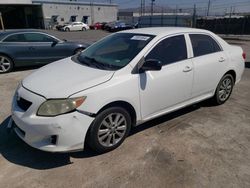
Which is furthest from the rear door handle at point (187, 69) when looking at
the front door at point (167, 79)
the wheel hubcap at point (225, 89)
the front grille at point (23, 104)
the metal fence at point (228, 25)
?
the metal fence at point (228, 25)

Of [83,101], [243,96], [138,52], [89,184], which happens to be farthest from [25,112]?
[243,96]

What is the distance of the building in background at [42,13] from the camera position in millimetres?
44428

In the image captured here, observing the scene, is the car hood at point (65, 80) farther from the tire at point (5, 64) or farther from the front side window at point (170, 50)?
the tire at point (5, 64)

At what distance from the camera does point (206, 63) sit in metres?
4.18

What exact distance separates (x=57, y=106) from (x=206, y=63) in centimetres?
269

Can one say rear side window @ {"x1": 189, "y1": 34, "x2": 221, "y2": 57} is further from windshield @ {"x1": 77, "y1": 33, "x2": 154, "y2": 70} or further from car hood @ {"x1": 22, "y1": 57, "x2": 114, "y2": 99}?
car hood @ {"x1": 22, "y1": 57, "x2": 114, "y2": 99}

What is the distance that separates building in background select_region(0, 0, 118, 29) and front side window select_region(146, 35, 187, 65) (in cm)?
4371

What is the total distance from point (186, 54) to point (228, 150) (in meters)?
1.61

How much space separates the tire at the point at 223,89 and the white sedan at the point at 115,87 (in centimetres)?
12

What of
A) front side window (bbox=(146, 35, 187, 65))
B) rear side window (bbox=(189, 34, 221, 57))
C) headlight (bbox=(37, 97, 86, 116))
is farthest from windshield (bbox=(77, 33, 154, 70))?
rear side window (bbox=(189, 34, 221, 57))

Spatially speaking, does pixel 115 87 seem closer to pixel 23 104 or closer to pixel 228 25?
pixel 23 104

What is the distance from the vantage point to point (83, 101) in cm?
284

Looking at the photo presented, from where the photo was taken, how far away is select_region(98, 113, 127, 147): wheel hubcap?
3129 mm

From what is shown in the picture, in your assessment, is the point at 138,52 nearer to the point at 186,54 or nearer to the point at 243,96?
the point at 186,54
